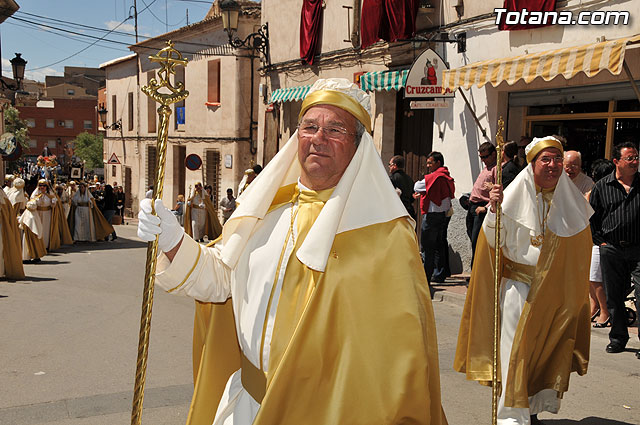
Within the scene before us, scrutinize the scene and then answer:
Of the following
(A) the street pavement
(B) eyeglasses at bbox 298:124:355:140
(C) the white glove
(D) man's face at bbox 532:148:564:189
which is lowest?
(A) the street pavement

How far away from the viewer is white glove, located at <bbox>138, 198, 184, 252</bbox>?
257cm

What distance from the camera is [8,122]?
58406mm

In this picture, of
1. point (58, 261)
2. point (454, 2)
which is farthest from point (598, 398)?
point (58, 261)

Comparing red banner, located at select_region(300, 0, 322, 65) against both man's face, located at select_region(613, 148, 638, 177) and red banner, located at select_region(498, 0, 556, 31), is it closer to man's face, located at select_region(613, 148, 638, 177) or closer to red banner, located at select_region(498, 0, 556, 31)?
red banner, located at select_region(498, 0, 556, 31)

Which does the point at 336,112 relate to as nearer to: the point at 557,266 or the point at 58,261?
the point at 557,266

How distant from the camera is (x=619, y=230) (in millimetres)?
6617

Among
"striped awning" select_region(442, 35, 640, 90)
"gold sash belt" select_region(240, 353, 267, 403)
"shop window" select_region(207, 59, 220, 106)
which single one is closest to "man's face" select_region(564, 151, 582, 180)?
"striped awning" select_region(442, 35, 640, 90)

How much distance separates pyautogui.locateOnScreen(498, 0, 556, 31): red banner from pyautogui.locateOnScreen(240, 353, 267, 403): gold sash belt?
28.9ft

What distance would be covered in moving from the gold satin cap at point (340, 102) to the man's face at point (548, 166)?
94.2 inches

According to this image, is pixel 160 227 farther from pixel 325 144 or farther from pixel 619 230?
pixel 619 230

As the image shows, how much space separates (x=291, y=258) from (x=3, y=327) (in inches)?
246

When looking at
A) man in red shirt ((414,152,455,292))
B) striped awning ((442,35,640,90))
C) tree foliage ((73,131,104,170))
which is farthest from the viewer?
tree foliage ((73,131,104,170))

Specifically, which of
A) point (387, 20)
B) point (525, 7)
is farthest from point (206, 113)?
point (525, 7)

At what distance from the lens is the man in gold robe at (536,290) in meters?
4.69
